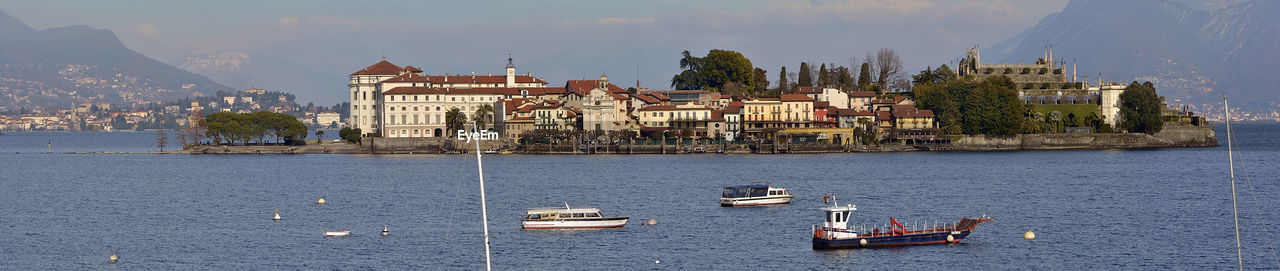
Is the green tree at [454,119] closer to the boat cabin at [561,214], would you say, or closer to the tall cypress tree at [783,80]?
the tall cypress tree at [783,80]

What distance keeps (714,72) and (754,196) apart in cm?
8706

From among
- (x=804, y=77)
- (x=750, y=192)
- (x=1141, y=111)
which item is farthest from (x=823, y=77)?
(x=750, y=192)

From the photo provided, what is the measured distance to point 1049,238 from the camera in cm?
4712

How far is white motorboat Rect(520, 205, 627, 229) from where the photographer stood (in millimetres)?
49844

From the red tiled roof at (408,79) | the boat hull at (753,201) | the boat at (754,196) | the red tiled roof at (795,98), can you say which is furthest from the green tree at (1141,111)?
the boat hull at (753,201)

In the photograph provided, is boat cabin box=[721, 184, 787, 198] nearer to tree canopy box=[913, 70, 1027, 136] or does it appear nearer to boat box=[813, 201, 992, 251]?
boat box=[813, 201, 992, 251]

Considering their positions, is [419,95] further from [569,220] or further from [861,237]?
[861,237]

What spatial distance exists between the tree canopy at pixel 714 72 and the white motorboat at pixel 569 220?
319 feet

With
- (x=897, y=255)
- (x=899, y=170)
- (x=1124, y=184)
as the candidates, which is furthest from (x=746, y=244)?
(x=899, y=170)

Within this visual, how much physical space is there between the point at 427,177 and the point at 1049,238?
49.2m

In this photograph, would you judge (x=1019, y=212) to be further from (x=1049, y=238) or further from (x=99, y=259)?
(x=99, y=259)

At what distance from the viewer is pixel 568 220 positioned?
50.0m

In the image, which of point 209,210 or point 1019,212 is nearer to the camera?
point 1019,212

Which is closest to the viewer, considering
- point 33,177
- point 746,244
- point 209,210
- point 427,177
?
point 746,244
